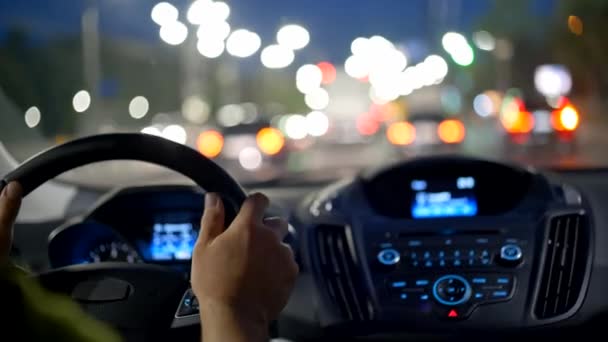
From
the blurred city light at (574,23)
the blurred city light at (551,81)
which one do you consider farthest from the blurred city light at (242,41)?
the blurred city light at (574,23)

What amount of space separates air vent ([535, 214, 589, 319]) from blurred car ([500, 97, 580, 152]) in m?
10.7

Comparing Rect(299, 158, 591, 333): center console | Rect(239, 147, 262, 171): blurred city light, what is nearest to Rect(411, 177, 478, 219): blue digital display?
Rect(299, 158, 591, 333): center console

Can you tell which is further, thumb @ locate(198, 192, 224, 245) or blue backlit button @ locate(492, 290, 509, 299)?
blue backlit button @ locate(492, 290, 509, 299)

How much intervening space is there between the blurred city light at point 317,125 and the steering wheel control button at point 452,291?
28108 mm

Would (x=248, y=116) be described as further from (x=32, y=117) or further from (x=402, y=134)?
(x=32, y=117)

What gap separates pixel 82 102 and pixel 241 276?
1843 cm

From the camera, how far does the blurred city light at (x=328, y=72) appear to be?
42312 mm

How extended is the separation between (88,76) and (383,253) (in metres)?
16.4

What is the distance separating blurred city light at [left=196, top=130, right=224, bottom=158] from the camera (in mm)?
19922

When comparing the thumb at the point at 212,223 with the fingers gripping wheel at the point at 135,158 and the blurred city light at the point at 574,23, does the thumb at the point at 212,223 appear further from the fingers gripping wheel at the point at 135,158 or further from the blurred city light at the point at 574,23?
→ the blurred city light at the point at 574,23

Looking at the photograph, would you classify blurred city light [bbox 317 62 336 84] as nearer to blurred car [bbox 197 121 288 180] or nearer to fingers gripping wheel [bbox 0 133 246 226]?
blurred car [bbox 197 121 288 180]

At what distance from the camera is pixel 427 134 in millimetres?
27469

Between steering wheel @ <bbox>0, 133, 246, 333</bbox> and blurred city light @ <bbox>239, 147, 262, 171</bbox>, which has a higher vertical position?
steering wheel @ <bbox>0, 133, 246, 333</bbox>

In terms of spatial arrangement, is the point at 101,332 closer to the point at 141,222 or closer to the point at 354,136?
the point at 141,222
